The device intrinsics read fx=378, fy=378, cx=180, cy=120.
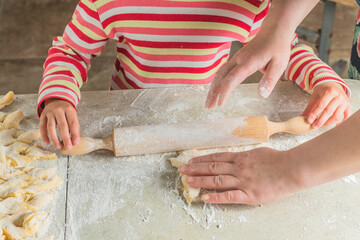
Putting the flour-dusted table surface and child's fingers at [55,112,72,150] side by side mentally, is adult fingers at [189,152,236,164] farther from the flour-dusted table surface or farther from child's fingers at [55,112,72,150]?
child's fingers at [55,112,72,150]

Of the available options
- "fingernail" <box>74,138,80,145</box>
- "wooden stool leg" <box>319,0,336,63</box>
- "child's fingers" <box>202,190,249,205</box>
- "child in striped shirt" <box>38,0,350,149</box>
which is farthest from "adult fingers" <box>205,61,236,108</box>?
"wooden stool leg" <box>319,0,336,63</box>

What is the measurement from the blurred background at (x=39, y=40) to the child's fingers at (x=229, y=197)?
1.95 meters

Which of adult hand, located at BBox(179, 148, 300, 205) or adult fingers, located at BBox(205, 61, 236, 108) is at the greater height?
adult fingers, located at BBox(205, 61, 236, 108)

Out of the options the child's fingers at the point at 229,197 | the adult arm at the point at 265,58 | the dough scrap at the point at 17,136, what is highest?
the adult arm at the point at 265,58

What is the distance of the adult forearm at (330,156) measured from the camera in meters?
0.77

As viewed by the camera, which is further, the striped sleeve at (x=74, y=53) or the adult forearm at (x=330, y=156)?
the striped sleeve at (x=74, y=53)

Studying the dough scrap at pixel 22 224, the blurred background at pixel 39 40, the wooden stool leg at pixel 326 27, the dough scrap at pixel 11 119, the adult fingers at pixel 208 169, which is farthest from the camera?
the blurred background at pixel 39 40

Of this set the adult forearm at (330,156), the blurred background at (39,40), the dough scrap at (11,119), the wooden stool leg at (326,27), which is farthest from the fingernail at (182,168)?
the blurred background at (39,40)

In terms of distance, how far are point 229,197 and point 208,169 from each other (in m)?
0.09

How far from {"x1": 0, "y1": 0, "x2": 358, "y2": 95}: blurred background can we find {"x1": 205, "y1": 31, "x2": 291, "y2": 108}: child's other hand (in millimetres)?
1765

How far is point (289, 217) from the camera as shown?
0.83 m

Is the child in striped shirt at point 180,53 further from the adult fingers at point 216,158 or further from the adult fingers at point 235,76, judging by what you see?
the adult fingers at point 216,158

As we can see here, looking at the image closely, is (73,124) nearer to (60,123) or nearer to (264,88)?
(60,123)

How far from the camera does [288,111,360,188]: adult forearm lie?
77 centimetres
